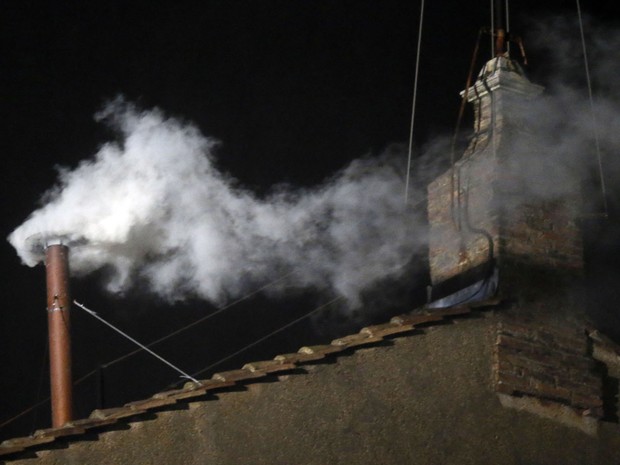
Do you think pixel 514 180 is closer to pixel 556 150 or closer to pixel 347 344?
pixel 556 150

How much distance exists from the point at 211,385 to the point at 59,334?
6562mm

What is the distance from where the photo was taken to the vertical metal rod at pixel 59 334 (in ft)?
65.4

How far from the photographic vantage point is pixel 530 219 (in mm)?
16859

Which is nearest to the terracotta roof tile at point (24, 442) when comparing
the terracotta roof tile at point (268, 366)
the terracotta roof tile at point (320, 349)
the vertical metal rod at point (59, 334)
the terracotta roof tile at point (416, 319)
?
the terracotta roof tile at point (268, 366)

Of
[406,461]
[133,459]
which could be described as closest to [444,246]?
[406,461]

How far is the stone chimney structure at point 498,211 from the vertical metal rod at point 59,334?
16.6 feet

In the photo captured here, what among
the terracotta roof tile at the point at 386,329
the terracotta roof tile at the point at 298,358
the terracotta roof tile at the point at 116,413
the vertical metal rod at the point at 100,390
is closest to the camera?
the terracotta roof tile at the point at 116,413

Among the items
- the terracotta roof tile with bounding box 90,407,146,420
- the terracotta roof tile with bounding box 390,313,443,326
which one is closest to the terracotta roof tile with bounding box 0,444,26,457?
the terracotta roof tile with bounding box 90,407,146,420

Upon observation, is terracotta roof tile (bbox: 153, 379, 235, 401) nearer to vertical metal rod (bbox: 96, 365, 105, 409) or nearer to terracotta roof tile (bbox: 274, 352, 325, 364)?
terracotta roof tile (bbox: 274, 352, 325, 364)

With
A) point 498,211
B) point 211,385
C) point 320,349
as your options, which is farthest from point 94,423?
point 498,211

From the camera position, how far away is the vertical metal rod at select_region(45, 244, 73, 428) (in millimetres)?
19922

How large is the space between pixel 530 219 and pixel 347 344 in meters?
2.83

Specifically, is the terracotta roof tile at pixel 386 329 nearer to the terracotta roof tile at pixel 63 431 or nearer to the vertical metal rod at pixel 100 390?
the terracotta roof tile at pixel 63 431

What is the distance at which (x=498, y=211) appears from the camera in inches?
659
